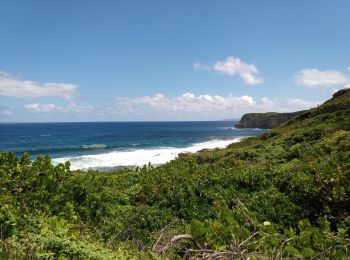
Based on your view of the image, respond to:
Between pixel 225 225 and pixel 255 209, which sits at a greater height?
pixel 225 225

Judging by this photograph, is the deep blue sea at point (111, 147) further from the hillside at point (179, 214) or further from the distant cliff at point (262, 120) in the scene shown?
Answer: the hillside at point (179, 214)

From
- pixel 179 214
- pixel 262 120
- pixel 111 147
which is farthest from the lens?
pixel 262 120

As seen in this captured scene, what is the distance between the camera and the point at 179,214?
8.85 m

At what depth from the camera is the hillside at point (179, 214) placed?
15.5 ft

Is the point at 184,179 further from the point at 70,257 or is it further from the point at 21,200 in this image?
the point at 70,257

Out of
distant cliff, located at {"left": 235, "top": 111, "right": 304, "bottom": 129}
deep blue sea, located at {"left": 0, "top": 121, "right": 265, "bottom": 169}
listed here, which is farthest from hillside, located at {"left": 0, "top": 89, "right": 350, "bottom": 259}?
distant cliff, located at {"left": 235, "top": 111, "right": 304, "bottom": 129}

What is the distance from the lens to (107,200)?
930 centimetres

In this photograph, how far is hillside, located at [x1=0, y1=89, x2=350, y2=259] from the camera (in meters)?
4.73

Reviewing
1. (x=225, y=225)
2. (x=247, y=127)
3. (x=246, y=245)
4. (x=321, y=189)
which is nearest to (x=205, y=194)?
(x=321, y=189)

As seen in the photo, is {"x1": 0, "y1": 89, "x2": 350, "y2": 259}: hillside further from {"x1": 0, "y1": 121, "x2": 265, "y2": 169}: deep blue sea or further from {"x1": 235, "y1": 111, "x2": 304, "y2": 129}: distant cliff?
{"x1": 235, "y1": 111, "x2": 304, "y2": 129}: distant cliff

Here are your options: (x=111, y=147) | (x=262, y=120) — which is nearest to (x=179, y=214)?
(x=111, y=147)

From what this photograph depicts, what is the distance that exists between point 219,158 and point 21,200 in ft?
43.2

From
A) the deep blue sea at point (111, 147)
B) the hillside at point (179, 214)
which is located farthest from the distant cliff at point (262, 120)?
the hillside at point (179, 214)

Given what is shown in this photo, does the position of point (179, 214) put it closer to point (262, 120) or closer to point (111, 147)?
point (111, 147)
